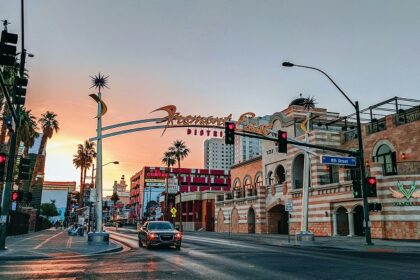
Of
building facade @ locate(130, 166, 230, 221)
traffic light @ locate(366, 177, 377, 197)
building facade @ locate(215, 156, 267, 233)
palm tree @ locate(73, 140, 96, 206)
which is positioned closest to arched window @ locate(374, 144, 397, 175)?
traffic light @ locate(366, 177, 377, 197)

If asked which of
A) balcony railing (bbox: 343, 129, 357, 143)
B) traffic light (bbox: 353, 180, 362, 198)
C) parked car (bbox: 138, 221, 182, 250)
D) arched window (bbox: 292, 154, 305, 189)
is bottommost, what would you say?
parked car (bbox: 138, 221, 182, 250)

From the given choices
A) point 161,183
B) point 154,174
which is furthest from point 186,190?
point 154,174

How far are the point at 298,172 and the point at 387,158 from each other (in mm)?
11390

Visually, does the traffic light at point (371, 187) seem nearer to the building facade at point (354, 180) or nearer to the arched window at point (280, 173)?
the building facade at point (354, 180)

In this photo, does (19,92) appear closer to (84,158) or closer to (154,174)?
(84,158)

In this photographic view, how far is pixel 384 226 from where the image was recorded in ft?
103

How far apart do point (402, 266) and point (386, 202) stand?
19.2m

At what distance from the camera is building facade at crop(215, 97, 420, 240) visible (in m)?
30.4

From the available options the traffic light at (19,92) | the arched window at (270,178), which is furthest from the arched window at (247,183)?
the traffic light at (19,92)

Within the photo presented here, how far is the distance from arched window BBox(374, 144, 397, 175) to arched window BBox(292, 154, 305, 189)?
31.9 ft

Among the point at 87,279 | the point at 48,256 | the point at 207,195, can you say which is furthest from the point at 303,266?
the point at 207,195

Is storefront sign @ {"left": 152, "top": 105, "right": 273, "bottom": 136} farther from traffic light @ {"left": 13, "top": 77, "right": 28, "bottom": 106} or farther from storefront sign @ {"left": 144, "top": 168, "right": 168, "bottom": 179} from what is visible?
storefront sign @ {"left": 144, "top": 168, "right": 168, "bottom": 179}

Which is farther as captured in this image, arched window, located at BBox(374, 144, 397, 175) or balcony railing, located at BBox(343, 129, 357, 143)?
balcony railing, located at BBox(343, 129, 357, 143)

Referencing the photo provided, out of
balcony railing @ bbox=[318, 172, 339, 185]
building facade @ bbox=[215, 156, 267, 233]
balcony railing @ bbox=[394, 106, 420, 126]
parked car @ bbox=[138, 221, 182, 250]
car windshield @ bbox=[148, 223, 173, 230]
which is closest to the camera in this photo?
parked car @ bbox=[138, 221, 182, 250]
